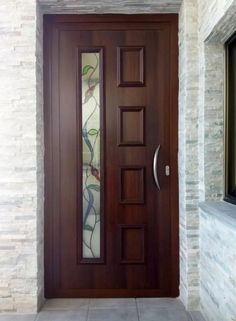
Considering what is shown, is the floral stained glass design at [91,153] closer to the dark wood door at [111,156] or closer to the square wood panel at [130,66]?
the dark wood door at [111,156]

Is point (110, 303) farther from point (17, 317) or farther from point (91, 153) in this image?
point (91, 153)

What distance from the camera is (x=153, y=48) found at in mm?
2820

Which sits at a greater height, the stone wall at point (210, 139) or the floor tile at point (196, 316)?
the stone wall at point (210, 139)

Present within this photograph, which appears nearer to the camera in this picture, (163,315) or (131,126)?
(163,315)

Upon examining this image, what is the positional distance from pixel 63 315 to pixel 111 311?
1.07 feet

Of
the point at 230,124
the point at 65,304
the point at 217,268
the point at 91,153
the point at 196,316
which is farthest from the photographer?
the point at 91,153

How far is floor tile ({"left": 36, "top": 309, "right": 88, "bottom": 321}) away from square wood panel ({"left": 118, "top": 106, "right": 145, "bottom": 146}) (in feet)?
3.95

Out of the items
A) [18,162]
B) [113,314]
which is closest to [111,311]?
[113,314]

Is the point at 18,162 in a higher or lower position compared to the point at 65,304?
higher

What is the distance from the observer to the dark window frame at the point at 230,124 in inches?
93.7

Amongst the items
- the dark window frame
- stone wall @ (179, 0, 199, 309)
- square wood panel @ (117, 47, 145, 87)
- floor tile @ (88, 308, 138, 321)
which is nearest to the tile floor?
floor tile @ (88, 308, 138, 321)

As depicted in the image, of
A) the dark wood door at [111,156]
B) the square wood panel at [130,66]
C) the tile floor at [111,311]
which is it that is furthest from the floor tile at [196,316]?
the square wood panel at [130,66]

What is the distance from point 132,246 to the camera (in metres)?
2.86

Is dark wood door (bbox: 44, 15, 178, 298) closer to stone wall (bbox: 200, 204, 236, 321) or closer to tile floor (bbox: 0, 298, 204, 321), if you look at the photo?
tile floor (bbox: 0, 298, 204, 321)
